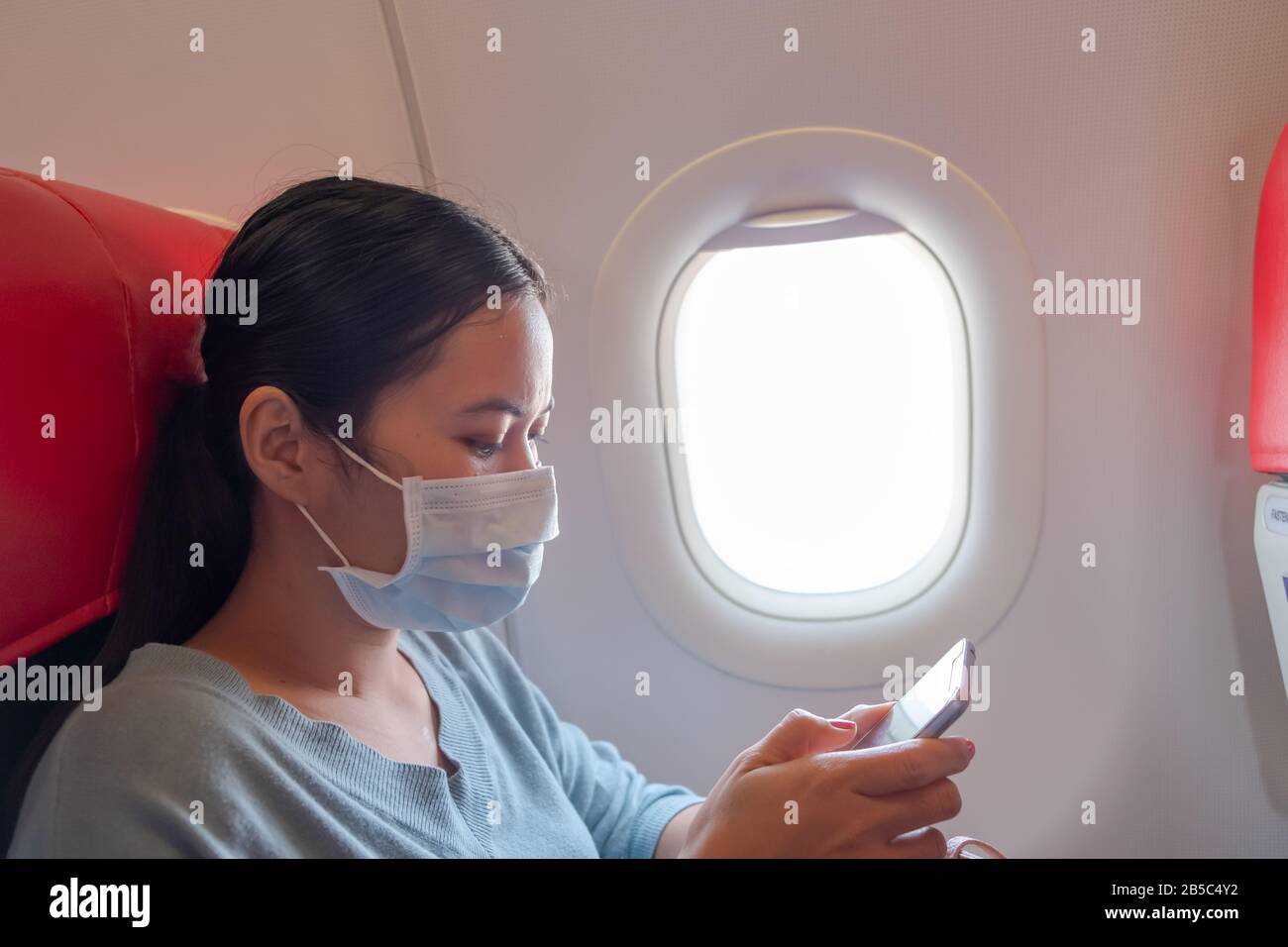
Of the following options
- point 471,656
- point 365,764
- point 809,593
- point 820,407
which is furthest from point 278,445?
point 820,407

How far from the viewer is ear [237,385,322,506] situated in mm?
1132

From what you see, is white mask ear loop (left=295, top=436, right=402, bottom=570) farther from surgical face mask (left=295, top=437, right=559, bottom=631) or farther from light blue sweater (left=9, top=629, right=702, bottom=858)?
light blue sweater (left=9, top=629, right=702, bottom=858)

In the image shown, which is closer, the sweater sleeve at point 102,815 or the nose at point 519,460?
the sweater sleeve at point 102,815

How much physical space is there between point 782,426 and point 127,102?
54.3 inches

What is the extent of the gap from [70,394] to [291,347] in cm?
23

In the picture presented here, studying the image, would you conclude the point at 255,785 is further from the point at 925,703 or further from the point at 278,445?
the point at 925,703

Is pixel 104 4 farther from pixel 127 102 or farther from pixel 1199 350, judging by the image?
pixel 1199 350

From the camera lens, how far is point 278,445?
1.15 meters

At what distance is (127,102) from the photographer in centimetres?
166

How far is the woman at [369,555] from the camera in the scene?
104 centimetres

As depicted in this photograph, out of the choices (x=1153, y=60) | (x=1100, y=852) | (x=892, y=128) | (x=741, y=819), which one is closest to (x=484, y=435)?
(x=741, y=819)

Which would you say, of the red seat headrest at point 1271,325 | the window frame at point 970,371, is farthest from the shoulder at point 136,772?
the red seat headrest at point 1271,325

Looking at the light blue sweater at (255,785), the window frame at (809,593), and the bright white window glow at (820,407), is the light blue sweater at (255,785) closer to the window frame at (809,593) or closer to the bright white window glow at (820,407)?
the window frame at (809,593)

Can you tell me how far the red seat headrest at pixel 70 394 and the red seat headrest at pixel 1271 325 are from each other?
156 cm
